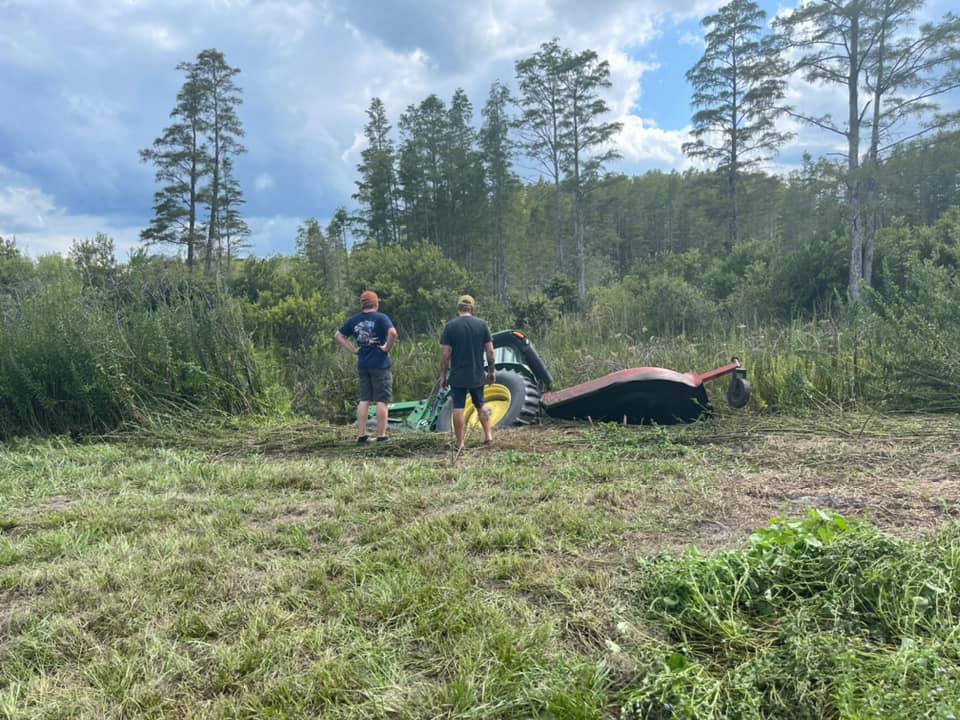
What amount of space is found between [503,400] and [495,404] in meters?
0.10

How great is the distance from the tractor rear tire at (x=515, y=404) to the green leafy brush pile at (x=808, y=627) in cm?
387

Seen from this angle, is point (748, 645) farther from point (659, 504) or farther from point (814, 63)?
point (814, 63)

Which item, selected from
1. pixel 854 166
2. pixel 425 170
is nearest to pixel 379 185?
pixel 425 170

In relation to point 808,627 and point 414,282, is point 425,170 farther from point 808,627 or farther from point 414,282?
point 808,627

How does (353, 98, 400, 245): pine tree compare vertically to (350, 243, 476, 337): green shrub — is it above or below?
above

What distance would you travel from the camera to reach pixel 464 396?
5293 mm

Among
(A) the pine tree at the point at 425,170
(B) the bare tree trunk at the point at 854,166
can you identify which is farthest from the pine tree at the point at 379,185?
(B) the bare tree trunk at the point at 854,166

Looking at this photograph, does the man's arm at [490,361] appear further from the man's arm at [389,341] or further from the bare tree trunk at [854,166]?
the bare tree trunk at [854,166]

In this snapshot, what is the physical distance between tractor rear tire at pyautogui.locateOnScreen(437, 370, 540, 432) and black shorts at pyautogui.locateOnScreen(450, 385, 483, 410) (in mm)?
768

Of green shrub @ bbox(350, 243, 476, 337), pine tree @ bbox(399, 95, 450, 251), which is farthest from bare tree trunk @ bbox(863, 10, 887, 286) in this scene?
pine tree @ bbox(399, 95, 450, 251)

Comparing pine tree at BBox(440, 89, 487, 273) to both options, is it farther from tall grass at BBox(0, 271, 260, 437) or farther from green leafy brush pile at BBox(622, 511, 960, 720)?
green leafy brush pile at BBox(622, 511, 960, 720)

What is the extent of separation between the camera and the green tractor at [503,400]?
6.27 m

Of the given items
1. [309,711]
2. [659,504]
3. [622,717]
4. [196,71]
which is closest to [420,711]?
[309,711]

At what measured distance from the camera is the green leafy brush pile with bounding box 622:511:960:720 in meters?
1.52
